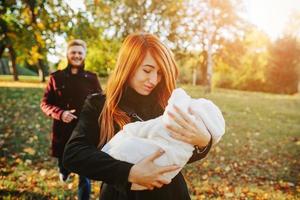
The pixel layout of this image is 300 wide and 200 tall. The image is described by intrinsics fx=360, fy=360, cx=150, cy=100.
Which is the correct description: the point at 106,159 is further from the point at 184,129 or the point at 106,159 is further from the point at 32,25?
the point at 32,25

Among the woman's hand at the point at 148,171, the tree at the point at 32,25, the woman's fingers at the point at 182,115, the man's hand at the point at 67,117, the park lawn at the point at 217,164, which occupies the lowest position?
the park lawn at the point at 217,164

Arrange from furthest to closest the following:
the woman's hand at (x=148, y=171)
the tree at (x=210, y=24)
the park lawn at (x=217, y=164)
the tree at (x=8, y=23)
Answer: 1. the tree at (x=210, y=24)
2. the park lawn at (x=217, y=164)
3. the tree at (x=8, y=23)
4. the woman's hand at (x=148, y=171)

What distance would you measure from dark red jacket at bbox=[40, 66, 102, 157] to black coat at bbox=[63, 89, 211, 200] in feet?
8.69

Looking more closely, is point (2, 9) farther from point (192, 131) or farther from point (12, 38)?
point (192, 131)

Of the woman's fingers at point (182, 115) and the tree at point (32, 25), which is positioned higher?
the tree at point (32, 25)

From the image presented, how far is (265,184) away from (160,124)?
5.18 meters

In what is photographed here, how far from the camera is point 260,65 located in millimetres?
38594

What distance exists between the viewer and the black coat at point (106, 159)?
1689 mm

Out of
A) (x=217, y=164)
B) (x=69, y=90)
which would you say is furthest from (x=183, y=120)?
(x=217, y=164)

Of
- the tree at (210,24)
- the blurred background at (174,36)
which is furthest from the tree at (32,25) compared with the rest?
the tree at (210,24)

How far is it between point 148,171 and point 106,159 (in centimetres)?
21

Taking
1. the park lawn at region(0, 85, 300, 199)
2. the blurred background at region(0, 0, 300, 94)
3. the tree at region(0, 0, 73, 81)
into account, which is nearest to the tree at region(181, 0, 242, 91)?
the blurred background at region(0, 0, 300, 94)

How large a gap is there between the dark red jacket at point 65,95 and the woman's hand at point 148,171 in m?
3.04

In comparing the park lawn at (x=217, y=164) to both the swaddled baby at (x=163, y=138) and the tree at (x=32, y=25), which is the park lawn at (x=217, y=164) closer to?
the tree at (x=32, y=25)
